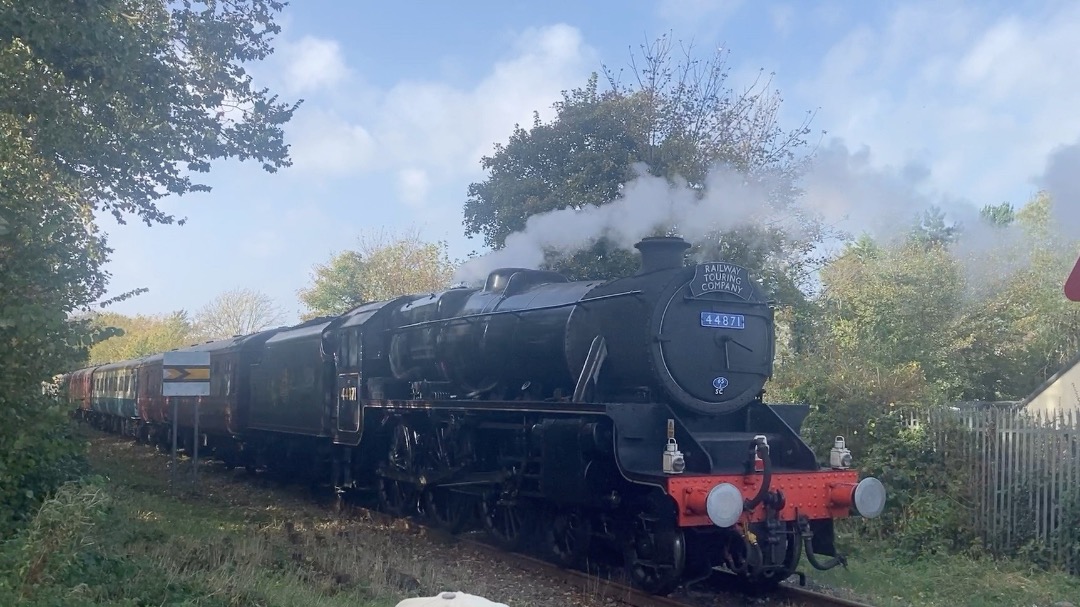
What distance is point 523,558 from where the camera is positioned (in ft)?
34.3

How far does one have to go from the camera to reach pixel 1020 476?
34.2 feet

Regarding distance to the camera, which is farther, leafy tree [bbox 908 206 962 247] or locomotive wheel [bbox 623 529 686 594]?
leafy tree [bbox 908 206 962 247]

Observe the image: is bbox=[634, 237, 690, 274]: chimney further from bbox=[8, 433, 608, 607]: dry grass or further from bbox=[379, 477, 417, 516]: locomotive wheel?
bbox=[379, 477, 417, 516]: locomotive wheel

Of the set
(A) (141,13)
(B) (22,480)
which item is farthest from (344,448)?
(A) (141,13)

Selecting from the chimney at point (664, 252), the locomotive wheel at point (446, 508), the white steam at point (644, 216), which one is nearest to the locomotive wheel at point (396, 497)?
the locomotive wheel at point (446, 508)

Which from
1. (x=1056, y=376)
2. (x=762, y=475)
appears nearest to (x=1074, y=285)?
(x=762, y=475)

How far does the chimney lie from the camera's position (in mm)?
9289

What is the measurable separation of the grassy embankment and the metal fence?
47 cm

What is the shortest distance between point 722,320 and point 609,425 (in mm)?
1642

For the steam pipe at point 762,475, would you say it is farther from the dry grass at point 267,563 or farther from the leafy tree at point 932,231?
the leafy tree at point 932,231

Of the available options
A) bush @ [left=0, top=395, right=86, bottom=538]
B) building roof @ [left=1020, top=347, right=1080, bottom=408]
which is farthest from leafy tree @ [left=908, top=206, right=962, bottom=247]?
bush @ [left=0, top=395, right=86, bottom=538]

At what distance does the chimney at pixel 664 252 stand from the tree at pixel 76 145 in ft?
18.6

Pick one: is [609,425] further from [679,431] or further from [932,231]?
[932,231]

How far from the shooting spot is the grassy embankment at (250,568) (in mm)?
6535
